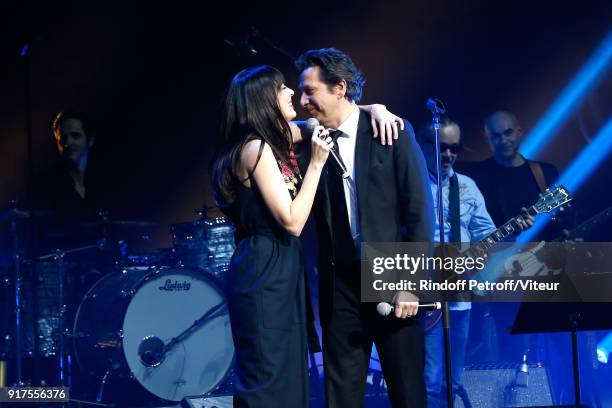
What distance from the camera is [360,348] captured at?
315 cm

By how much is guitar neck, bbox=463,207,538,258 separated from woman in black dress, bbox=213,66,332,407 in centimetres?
257

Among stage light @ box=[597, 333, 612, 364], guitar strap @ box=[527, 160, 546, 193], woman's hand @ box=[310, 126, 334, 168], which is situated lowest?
stage light @ box=[597, 333, 612, 364]

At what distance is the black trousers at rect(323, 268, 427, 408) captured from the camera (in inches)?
121

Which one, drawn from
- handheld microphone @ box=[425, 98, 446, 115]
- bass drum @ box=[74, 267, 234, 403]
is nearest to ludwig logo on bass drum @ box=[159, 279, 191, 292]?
bass drum @ box=[74, 267, 234, 403]

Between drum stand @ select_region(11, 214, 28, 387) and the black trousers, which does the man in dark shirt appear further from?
drum stand @ select_region(11, 214, 28, 387)

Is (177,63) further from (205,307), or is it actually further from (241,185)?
(241,185)

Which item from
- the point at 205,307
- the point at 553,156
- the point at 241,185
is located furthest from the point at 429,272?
the point at 553,156

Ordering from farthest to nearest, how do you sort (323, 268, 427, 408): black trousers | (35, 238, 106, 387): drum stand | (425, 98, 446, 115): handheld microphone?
(35, 238, 106, 387): drum stand
(425, 98, 446, 115): handheld microphone
(323, 268, 427, 408): black trousers

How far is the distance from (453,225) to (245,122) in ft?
8.55

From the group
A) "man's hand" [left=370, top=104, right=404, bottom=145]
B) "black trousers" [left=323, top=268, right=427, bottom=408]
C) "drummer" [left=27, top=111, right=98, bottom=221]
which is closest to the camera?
"black trousers" [left=323, top=268, right=427, bottom=408]

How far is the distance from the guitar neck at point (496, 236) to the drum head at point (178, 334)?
7.11ft

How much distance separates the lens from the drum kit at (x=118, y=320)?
6.21m

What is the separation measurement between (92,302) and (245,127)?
3.58 metres

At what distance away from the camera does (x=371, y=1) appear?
7379 millimetres
